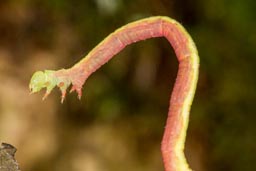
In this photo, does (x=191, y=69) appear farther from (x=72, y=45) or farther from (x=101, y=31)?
(x=72, y=45)

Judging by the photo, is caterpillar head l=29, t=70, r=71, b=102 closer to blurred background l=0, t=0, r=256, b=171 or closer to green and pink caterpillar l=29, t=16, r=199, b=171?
green and pink caterpillar l=29, t=16, r=199, b=171

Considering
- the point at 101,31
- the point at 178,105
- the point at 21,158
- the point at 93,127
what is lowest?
the point at 178,105

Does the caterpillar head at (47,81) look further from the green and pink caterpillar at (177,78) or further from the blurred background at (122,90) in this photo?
the blurred background at (122,90)

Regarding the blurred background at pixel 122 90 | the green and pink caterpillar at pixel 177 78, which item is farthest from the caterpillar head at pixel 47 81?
the blurred background at pixel 122 90

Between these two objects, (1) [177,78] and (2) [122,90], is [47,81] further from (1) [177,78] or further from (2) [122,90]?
(2) [122,90]

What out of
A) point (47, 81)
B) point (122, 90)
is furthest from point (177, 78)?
point (122, 90)

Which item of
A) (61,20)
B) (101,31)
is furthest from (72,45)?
(101,31)
